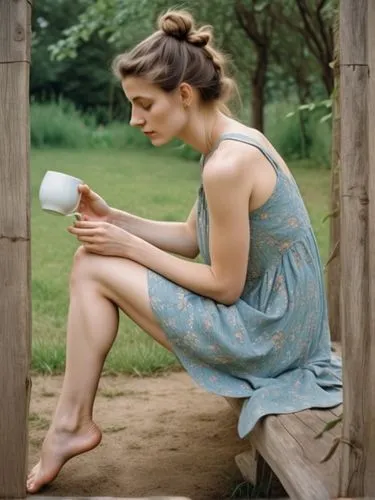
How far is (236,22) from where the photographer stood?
11.0m

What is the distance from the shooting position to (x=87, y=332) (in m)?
2.97

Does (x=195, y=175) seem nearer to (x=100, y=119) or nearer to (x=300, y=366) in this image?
(x=100, y=119)

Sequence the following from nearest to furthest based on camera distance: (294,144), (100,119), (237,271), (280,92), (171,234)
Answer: (237,271)
(171,234)
(294,144)
(280,92)
(100,119)

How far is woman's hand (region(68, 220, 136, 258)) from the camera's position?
117 inches

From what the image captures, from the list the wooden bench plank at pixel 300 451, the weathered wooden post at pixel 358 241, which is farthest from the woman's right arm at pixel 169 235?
the weathered wooden post at pixel 358 241

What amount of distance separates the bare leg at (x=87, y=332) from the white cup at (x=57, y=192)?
0.46 feet

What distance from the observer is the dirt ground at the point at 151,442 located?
10.6 feet

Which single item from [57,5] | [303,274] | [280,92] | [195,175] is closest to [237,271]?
[303,274]

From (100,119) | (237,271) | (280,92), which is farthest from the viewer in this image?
(100,119)

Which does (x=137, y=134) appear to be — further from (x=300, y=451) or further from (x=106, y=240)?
(x=300, y=451)

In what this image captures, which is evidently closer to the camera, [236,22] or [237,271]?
[237,271]

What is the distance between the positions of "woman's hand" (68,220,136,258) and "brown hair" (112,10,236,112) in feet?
1.40

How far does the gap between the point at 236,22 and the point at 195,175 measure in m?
1.65

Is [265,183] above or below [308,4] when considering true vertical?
below
